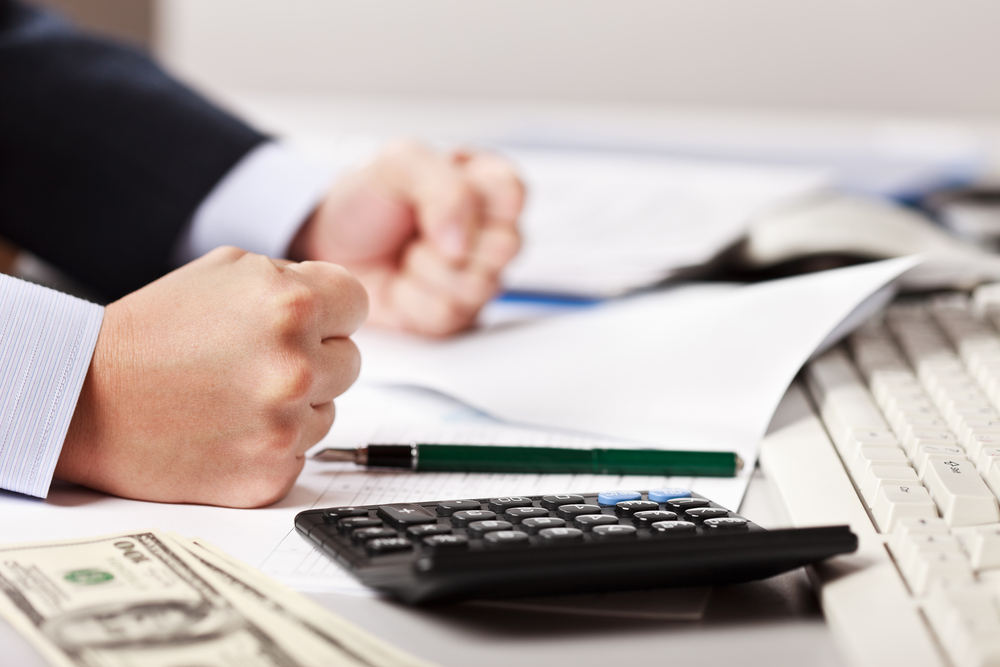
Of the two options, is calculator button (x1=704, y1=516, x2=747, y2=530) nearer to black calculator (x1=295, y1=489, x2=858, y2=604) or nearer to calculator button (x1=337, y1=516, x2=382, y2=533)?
black calculator (x1=295, y1=489, x2=858, y2=604)

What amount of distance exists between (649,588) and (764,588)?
46 millimetres

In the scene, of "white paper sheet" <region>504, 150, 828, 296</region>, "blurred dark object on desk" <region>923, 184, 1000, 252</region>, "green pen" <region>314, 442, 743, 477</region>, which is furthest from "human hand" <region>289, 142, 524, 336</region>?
"blurred dark object on desk" <region>923, 184, 1000, 252</region>

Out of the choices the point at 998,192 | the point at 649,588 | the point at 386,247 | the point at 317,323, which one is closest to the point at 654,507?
the point at 649,588

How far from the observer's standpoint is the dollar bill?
26 cm

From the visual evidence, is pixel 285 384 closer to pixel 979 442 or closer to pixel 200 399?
pixel 200 399

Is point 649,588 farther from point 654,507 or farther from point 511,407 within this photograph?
point 511,407

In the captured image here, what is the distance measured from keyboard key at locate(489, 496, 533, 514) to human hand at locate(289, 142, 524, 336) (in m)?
0.31

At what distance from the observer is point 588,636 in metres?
0.29

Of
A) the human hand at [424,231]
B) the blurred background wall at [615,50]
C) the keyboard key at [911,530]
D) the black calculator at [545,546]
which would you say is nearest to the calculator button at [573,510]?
the black calculator at [545,546]

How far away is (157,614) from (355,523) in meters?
0.08

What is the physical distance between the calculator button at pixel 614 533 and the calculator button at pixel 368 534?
72 millimetres

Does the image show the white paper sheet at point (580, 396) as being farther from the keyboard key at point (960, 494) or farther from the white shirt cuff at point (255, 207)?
the white shirt cuff at point (255, 207)

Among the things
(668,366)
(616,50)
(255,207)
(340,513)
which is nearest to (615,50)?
(616,50)

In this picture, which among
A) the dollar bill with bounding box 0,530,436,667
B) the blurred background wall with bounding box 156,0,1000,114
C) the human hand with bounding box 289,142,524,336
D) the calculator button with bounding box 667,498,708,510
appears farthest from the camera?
the blurred background wall with bounding box 156,0,1000,114
